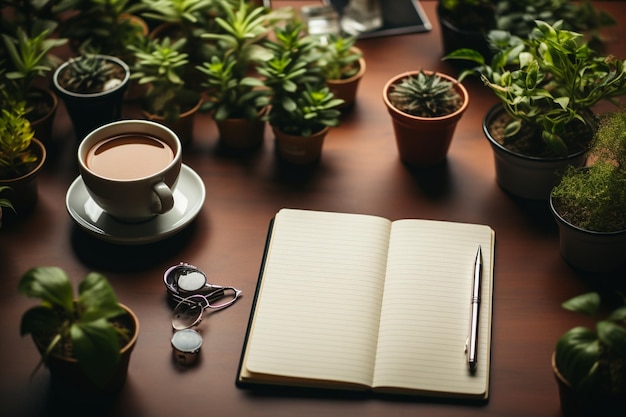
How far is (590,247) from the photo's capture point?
1.38 meters

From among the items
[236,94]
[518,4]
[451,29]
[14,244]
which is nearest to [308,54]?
[236,94]

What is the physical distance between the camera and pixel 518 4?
177cm

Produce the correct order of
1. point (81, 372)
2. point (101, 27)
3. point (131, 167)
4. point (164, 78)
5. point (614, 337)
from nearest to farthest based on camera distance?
point (614, 337)
point (81, 372)
point (131, 167)
point (164, 78)
point (101, 27)

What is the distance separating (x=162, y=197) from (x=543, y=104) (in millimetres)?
688

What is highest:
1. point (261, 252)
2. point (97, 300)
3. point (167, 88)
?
point (97, 300)

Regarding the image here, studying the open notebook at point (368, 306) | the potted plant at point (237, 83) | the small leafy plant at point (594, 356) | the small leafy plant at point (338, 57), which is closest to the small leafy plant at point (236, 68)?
the potted plant at point (237, 83)

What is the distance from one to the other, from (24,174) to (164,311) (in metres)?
0.37

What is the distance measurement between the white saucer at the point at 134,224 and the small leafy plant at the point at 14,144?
9 centimetres

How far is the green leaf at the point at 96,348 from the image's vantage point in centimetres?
109

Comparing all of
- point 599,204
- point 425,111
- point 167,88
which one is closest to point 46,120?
point 167,88

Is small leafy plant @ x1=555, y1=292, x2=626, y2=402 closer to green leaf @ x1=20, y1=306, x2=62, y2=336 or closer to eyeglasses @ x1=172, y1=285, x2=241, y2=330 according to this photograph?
eyeglasses @ x1=172, y1=285, x2=241, y2=330

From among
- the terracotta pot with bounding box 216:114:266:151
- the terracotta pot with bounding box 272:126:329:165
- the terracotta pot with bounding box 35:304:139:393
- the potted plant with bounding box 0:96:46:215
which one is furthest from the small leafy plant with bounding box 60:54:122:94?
the terracotta pot with bounding box 35:304:139:393

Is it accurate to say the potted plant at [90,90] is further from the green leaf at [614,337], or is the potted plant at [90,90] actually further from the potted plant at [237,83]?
the green leaf at [614,337]

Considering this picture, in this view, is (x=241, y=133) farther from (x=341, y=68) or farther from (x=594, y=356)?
(x=594, y=356)
